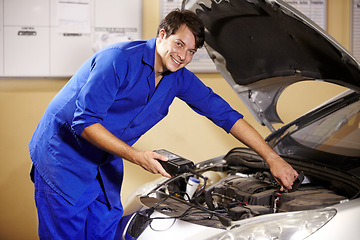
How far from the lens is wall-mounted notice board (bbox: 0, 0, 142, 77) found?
3.03 meters

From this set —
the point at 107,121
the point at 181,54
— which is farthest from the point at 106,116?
the point at 181,54

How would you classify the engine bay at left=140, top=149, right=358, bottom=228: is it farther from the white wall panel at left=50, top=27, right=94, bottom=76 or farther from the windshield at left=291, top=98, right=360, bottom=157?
the white wall panel at left=50, top=27, right=94, bottom=76

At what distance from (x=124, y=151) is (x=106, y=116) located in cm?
32

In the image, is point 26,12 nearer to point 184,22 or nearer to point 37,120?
point 37,120

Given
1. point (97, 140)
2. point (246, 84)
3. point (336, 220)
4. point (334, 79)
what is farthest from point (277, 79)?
point (97, 140)

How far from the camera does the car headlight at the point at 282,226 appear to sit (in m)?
1.40

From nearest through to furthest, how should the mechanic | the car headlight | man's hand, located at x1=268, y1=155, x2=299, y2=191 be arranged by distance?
the car headlight < the mechanic < man's hand, located at x1=268, y1=155, x2=299, y2=191

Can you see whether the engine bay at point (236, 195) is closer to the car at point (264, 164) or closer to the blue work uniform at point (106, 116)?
the car at point (264, 164)

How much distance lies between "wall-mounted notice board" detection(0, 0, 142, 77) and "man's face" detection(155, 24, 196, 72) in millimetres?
1505

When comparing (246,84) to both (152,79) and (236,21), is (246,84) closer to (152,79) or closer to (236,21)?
(236,21)

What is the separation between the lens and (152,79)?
181 cm

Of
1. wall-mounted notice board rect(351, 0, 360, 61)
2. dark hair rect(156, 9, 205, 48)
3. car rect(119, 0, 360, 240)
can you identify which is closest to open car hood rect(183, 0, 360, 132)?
car rect(119, 0, 360, 240)

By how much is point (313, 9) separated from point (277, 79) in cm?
166

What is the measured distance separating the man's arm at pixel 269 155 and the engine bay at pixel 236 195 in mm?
69
